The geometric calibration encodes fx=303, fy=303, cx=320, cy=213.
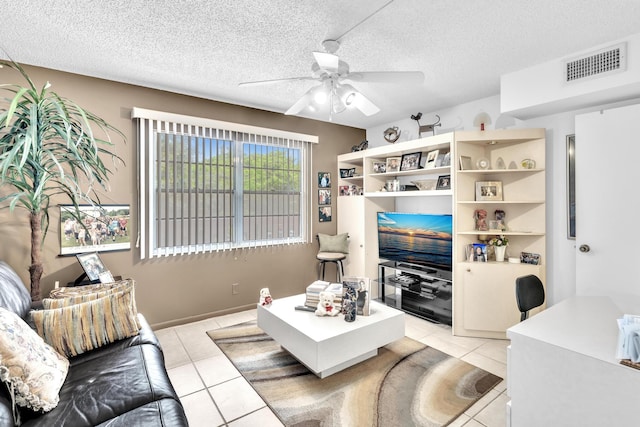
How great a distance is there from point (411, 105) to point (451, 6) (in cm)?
193

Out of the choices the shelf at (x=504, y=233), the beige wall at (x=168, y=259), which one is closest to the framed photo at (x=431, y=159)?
the shelf at (x=504, y=233)

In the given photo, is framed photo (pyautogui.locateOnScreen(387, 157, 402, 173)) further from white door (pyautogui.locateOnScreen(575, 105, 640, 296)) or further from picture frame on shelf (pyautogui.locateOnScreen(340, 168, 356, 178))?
white door (pyautogui.locateOnScreen(575, 105, 640, 296))

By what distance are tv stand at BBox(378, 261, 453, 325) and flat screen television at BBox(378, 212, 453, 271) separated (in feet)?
0.29

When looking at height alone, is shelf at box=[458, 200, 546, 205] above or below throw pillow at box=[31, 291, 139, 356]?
above

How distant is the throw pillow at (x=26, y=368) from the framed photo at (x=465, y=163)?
3.43m

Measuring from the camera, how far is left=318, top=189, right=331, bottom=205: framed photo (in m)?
4.40

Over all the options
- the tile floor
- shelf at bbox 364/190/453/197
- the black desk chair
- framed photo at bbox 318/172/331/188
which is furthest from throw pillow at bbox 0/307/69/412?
framed photo at bbox 318/172/331/188

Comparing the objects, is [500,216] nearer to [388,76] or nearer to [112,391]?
[388,76]

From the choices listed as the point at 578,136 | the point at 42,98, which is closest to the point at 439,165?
the point at 578,136

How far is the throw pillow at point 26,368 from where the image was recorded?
1208 millimetres

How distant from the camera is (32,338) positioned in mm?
1420

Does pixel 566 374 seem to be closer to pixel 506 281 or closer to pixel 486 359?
pixel 486 359

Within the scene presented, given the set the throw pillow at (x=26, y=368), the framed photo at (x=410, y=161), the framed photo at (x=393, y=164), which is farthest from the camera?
the framed photo at (x=393, y=164)

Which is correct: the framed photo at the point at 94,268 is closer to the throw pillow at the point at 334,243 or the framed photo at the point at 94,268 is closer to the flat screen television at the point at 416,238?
the throw pillow at the point at 334,243
